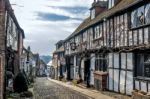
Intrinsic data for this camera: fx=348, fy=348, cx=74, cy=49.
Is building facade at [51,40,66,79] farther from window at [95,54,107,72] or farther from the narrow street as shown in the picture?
A: window at [95,54,107,72]

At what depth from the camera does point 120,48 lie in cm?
2656

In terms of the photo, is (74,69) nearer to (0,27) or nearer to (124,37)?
(124,37)

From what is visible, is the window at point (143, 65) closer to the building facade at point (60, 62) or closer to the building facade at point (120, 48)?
the building facade at point (120, 48)

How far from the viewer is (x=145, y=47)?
71.7 ft

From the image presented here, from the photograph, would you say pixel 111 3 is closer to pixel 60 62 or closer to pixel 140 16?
pixel 140 16

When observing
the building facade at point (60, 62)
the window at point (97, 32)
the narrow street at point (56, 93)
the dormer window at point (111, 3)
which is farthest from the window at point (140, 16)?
the building facade at point (60, 62)

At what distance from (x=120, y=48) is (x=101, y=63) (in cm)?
711

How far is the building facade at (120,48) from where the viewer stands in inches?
915

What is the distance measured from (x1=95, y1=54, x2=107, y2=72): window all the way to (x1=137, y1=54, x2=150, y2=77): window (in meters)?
7.91

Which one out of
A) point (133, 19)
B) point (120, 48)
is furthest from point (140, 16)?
point (120, 48)

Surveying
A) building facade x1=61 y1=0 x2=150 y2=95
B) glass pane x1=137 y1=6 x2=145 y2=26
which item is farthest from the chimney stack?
glass pane x1=137 y1=6 x2=145 y2=26

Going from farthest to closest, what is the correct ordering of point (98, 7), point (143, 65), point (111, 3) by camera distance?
1. point (98, 7)
2. point (111, 3)
3. point (143, 65)

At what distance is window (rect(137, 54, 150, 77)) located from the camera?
901 inches

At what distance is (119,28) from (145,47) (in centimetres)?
602
